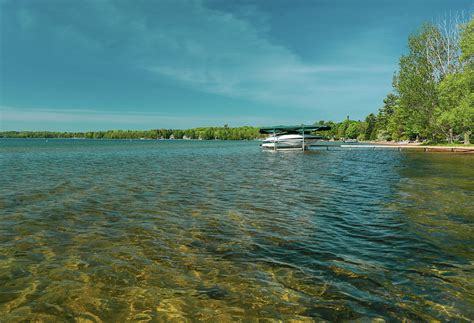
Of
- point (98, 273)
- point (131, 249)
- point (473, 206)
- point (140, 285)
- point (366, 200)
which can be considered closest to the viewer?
point (140, 285)

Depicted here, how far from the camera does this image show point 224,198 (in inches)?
546

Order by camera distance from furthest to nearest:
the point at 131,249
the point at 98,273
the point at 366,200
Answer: the point at 366,200, the point at 131,249, the point at 98,273

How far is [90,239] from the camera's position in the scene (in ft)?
26.0

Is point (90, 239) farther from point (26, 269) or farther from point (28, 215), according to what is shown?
point (28, 215)

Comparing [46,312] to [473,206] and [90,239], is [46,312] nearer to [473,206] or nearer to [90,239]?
[90,239]

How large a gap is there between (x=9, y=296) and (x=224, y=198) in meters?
9.51

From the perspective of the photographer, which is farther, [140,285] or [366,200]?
[366,200]

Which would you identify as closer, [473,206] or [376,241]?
[376,241]

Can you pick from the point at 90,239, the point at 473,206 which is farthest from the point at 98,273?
the point at 473,206

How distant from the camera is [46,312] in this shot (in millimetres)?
4508

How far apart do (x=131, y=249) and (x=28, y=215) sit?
5739 mm

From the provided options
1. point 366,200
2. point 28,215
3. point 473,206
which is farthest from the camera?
point 366,200

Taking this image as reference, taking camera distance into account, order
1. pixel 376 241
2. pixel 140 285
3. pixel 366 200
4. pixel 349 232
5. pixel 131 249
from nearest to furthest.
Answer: pixel 140 285, pixel 131 249, pixel 376 241, pixel 349 232, pixel 366 200

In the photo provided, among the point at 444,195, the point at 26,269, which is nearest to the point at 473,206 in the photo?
the point at 444,195
